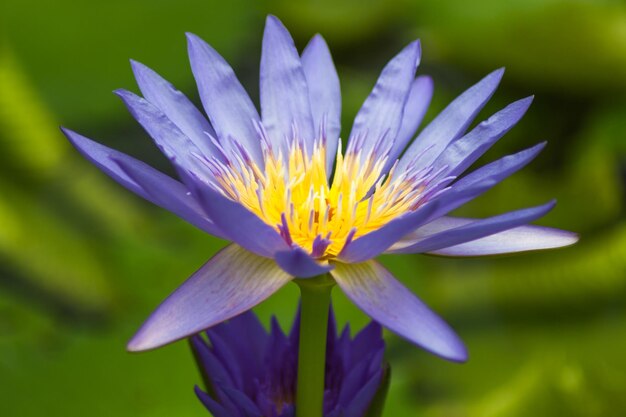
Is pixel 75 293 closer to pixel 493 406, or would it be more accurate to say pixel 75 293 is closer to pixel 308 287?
pixel 493 406

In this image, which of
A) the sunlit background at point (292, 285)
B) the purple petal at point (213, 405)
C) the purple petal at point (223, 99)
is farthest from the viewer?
the sunlit background at point (292, 285)

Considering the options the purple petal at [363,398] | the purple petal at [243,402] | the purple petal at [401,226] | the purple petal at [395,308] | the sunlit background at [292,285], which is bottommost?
the sunlit background at [292,285]

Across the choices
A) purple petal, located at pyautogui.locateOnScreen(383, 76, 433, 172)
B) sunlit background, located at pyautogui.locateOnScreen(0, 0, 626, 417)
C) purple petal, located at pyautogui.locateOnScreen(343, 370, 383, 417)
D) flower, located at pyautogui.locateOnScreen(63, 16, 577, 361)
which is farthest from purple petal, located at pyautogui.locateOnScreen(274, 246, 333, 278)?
sunlit background, located at pyautogui.locateOnScreen(0, 0, 626, 417)

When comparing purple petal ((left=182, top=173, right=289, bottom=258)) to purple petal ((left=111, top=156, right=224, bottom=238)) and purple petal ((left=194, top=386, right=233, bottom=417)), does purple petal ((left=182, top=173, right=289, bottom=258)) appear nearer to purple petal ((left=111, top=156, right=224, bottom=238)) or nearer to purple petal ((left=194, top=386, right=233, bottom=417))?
purple petal ((left=111, top=156, right=224, bottom=238))

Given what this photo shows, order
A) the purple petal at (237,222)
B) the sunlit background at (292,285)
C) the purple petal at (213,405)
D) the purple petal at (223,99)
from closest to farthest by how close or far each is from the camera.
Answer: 1. the purple petal at (237,222)
2. the purple petal at (213,405)
3. the purple petal at (223,99)
4. the sunlit background at (292,285)

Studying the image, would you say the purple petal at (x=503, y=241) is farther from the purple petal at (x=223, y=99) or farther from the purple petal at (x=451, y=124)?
the purple petal at (x=223, y=99)

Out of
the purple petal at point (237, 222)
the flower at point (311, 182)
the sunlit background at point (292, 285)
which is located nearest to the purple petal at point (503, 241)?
the flower at point (311, 182)

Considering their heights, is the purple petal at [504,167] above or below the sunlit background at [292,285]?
above

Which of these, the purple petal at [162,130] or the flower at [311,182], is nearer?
the flower at [311,182]

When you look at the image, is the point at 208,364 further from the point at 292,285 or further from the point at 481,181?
the point at 292,285
